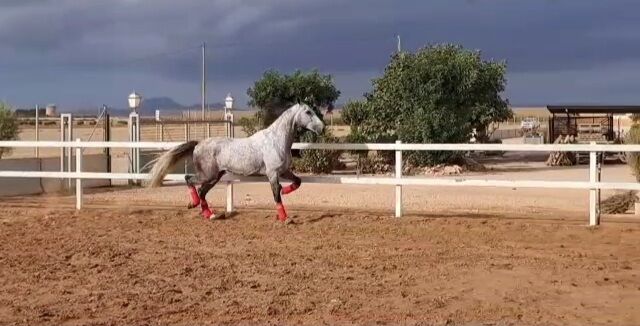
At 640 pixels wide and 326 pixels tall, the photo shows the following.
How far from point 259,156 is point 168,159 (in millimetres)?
1625

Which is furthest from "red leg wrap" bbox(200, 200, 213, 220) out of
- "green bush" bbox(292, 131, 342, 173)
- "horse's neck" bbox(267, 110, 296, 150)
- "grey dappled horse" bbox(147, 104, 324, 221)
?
"green bush" bbox(292, 131, 342, 173)

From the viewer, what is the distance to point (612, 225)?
38.6 feet

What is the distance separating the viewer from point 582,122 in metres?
38.2

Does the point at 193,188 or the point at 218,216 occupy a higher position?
the point at 193,188

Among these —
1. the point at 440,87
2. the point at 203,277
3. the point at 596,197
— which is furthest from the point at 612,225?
the point at 440,87

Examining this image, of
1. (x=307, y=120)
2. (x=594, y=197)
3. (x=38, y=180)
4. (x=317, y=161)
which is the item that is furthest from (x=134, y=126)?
(x=594, y=197)

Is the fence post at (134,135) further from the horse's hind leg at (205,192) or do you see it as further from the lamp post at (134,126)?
the horse's hind leg at (205,192)

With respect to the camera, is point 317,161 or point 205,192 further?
point 317,161

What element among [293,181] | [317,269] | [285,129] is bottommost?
[317,269]

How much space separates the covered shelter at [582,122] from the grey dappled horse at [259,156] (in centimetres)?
2619

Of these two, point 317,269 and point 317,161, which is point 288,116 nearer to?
point 317,269

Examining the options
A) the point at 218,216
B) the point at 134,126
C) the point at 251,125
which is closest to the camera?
the point at 218,216

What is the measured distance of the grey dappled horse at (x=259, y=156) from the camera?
12195 millimetres

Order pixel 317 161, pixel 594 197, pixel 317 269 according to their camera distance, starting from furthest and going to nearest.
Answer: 1. pixel 317 161
2. pixel 594 197
3. pixel 317 269
